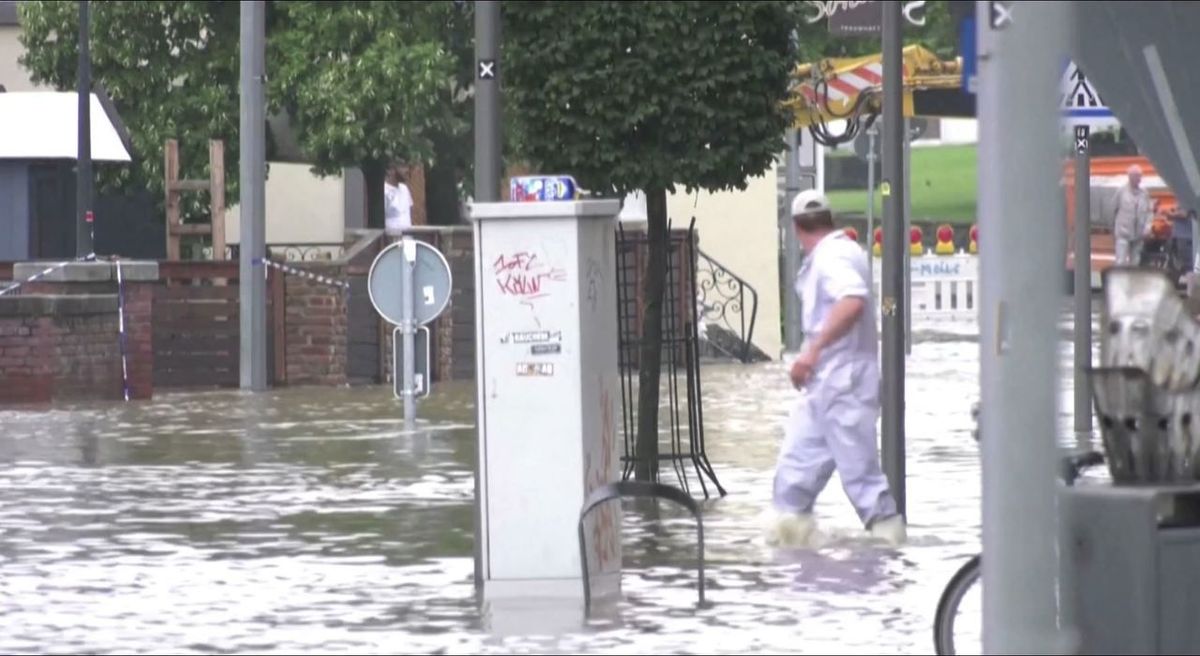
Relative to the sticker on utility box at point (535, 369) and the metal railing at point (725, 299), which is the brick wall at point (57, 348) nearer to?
the metal railing at point (725, 299)

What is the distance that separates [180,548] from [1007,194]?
6894 mm

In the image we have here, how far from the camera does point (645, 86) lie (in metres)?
15.2

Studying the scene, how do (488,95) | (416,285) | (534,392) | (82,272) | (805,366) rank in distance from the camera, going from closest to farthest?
1. (534,392)
2. (488,95)
3. (805,366)
4. (416,285)
5. (82,272)

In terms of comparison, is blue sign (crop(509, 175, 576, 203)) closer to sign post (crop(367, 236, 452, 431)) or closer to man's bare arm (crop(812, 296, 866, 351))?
man's bare arm (crop(812, 296, 866, 351))

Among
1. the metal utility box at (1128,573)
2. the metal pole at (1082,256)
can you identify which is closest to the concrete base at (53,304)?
the metal pole at (1082,256)

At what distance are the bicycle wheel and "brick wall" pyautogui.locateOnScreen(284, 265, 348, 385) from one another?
749 inches

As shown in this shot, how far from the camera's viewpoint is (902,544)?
45.2 ft

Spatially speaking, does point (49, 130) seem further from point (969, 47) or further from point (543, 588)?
point (969, 47)

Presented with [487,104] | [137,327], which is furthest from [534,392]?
[137,327]

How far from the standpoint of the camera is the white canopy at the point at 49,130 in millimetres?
29938

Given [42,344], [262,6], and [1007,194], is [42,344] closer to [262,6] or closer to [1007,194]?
[262,6]

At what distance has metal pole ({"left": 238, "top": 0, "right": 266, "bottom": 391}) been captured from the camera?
27516 mm

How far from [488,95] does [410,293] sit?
10419 mm

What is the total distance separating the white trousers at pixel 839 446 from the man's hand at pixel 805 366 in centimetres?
11
